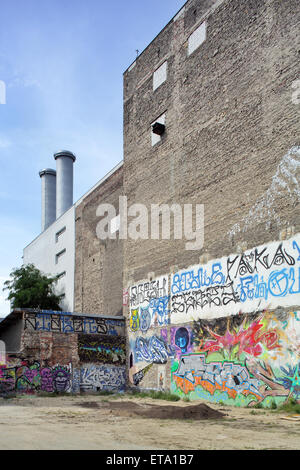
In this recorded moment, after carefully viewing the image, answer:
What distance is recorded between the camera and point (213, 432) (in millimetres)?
8234

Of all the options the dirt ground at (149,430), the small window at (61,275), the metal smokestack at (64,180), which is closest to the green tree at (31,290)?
the small window at (61,275)

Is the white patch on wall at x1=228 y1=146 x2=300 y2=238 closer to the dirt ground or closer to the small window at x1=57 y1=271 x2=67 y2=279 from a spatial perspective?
the dirt ground

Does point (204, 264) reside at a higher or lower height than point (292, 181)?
lower

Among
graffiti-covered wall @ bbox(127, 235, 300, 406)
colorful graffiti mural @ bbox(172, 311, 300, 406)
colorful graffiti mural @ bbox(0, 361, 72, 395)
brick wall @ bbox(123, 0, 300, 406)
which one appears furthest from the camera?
colorful graffiti mural @ bbox(0, 361, 72, 395)

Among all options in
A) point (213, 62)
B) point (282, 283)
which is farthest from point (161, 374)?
point (213, 62)

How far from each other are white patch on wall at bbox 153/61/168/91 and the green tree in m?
16.9

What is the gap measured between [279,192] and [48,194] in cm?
3120

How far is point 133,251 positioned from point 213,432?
13213mm

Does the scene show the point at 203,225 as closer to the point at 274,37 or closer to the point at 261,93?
the point at 261,93

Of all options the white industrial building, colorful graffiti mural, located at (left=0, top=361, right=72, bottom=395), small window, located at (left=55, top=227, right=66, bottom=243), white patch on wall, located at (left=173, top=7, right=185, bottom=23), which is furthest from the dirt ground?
small window, located at (left=55, top=227, right=66, bottom=243)

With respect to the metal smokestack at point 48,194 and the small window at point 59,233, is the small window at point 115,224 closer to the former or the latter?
the small window at point 59,233

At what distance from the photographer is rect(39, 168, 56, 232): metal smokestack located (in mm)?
41469

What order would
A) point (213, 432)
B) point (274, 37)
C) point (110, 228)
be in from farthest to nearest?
point (110, 228) → point (274, 37) → point (213, 432)

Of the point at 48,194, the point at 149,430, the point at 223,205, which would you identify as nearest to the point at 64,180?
the point at 48,194
